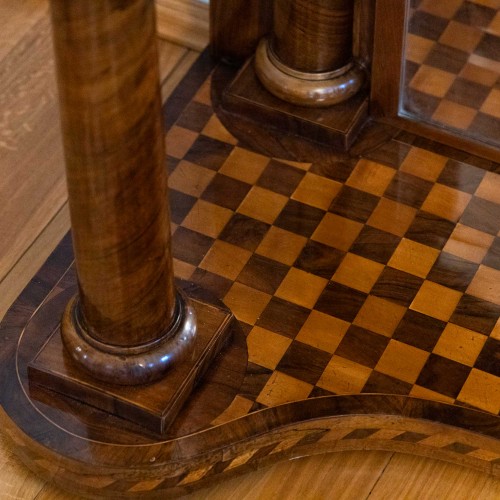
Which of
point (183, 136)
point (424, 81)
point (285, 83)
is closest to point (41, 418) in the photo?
point (183, 136)

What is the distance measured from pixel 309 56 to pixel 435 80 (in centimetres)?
24

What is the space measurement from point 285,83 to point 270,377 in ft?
2.03

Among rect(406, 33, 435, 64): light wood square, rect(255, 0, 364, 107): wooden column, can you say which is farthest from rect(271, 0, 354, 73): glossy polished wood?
rect(406, 33, 435, 64): light wood square

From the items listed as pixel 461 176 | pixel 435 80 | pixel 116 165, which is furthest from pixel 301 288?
pixel 116 165

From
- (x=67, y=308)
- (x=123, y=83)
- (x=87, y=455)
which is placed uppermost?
(x=123, y=83)

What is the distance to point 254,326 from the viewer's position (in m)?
1.91

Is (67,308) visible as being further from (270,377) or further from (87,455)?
(270,377)

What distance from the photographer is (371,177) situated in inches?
A: 84.5

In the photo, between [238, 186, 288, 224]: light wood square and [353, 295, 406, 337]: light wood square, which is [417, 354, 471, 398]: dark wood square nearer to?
[353, 295, 406, 337]: light wood square

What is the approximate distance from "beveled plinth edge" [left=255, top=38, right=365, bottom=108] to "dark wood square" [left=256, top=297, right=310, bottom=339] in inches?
17.3

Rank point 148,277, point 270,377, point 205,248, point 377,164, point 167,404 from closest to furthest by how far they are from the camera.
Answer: point 148,277
point 167,404
point 270,377
point 205,248
point 377,164

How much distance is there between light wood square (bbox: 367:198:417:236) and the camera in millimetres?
2066

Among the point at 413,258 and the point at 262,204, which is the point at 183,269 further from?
the point at 413,258

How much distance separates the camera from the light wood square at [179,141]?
218 cm
